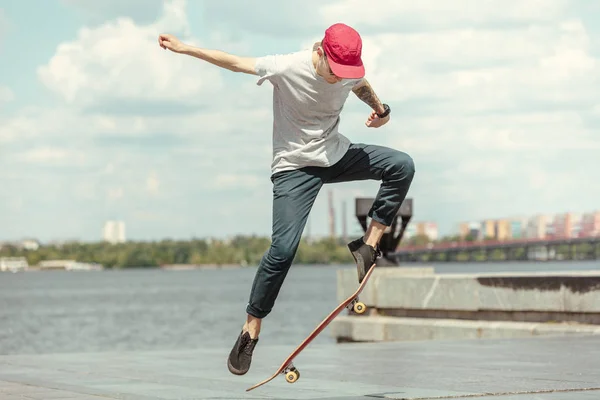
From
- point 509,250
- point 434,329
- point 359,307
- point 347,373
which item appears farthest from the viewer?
point 509,250

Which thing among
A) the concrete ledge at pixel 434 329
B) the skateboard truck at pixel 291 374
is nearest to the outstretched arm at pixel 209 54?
the skateboard truck at pixel 291 374

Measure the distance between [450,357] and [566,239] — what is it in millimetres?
143400

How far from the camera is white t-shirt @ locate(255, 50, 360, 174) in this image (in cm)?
748

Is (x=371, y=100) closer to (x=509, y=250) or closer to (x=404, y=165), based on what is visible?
(x=404, y=165)

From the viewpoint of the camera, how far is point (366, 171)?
26.0 ft

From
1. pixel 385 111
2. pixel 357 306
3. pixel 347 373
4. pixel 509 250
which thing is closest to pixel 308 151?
pixel 385 111

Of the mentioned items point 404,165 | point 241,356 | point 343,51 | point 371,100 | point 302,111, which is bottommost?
point 241,356

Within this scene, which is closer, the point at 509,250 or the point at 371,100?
the point at 371,100

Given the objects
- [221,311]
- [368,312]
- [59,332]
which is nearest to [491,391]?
[368,312]

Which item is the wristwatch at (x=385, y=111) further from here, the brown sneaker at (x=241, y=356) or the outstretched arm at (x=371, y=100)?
the brown sneaker at (x=241, y=356)

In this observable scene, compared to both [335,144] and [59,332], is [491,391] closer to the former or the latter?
[335,144]

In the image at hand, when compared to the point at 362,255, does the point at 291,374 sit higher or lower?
lower

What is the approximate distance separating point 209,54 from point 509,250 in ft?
521

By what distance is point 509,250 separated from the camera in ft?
535
